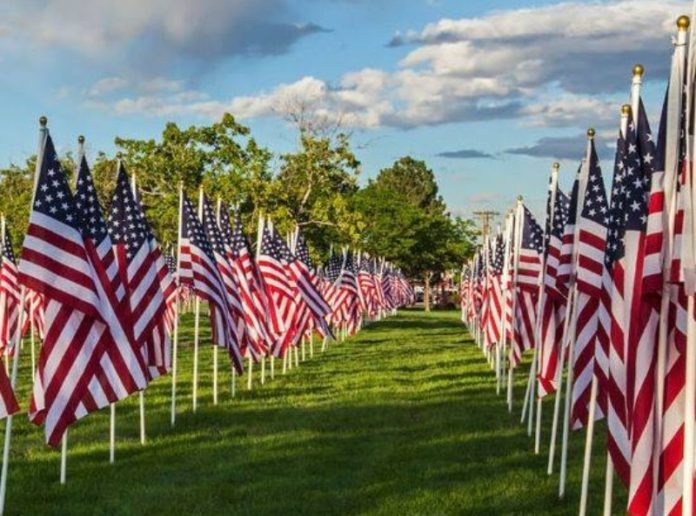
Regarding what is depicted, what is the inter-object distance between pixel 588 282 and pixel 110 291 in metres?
5.28

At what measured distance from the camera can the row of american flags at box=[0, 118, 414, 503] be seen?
1325 cm

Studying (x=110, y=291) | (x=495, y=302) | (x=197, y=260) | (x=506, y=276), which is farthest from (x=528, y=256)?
(x=495, y=302)

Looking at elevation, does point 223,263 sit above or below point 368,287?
above

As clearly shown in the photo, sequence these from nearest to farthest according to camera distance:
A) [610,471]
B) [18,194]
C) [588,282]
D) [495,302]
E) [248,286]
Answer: [610,471], [588,282], [248,286], [495,302], [18,194]

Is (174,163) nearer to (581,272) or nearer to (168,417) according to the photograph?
(168,417)

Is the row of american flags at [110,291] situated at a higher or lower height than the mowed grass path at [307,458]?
higher

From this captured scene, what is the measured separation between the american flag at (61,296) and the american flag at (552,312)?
19.9 feet

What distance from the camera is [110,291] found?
1444cm

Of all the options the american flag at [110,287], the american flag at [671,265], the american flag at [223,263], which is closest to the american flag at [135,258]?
the american flag at [110,287]

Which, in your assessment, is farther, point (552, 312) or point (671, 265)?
point (552, 312)

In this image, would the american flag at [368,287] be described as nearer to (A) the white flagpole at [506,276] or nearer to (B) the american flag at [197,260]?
(A) the white flagpole at [506,276]

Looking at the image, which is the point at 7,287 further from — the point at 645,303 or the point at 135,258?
the point at 645,303

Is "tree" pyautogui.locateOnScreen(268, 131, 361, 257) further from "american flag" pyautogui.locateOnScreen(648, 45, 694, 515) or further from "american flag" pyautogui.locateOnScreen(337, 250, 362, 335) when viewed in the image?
"american flag" pyautogui.locateOnScreen(648, 45, 694, 515)

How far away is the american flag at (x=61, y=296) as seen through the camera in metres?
13.2
